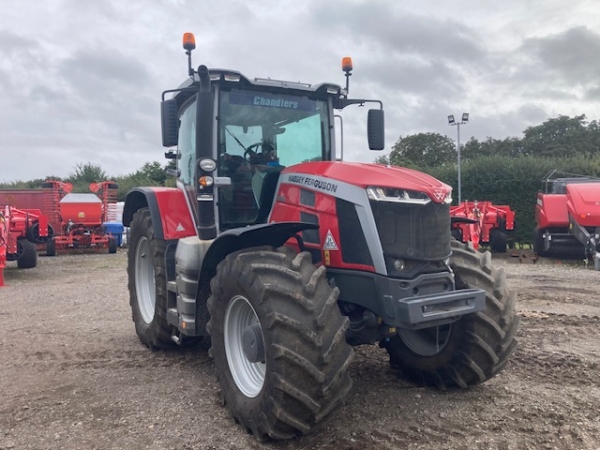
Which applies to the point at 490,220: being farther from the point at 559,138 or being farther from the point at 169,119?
the point at 559,138

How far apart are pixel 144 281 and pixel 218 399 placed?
A: 222 centimetres

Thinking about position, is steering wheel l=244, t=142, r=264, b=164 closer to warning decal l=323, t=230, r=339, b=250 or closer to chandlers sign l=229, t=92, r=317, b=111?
chandlers sign l=229, t=92, r=317, b=111

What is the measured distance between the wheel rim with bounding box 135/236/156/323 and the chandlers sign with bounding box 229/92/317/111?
6.60 feet

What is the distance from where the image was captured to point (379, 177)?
12.5 ft

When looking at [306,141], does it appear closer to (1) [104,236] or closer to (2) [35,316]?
(2) [35,316]

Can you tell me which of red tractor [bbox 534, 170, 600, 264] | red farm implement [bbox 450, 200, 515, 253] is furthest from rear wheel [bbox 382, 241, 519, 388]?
red farm implement [bbox 450, 200, 515, 253]

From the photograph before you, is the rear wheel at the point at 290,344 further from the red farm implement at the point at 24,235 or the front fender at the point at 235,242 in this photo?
the red farm implement at the point at 24,235

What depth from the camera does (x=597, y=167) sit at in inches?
826

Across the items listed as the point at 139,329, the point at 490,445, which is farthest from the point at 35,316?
the point at 490,445

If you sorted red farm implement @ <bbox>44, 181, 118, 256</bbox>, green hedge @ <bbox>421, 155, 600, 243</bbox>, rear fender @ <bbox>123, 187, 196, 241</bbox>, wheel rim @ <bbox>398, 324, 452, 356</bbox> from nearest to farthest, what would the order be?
wheel rim @ <bbox>398, 324, 452, 356</bbox> < rear fender @ <bbox>123, 187, 196, 241</bbox> < red farm implement @ <bbox>44, 181, 118, 256</bbox> < green hedge @ <bbox>421, 155, 600, 243</bbox>

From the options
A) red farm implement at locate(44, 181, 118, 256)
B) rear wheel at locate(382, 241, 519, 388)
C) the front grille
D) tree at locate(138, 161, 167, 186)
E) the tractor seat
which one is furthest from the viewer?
tree at locate(138, 161, 167, 186)

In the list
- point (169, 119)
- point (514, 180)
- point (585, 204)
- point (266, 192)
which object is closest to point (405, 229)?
point (266, 192)

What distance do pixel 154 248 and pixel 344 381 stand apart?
8.59ft

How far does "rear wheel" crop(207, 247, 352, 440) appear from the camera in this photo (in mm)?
3238
